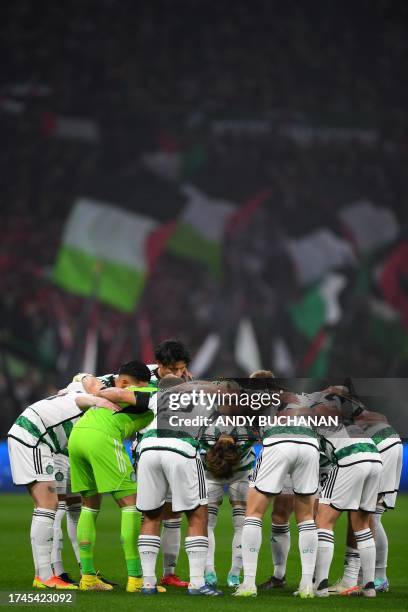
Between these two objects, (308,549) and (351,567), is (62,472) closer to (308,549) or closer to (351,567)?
(308,549)

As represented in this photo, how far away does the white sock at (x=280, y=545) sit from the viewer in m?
9.75

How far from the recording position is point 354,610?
8.34 m

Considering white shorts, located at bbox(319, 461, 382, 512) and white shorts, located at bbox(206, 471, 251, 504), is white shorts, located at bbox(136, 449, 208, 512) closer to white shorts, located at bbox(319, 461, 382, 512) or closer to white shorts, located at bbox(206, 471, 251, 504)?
white shorts, located at bbox(206, 471, 251, 504)

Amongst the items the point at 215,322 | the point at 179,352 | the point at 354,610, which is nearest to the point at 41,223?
the point at 215,322

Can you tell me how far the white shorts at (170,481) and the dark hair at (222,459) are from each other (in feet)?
1.74

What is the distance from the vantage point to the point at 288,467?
9.12m

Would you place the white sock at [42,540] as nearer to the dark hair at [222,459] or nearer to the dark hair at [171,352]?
the dark hair at [222,459]

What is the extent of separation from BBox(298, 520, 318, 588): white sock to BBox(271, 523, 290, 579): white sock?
2.33 feet

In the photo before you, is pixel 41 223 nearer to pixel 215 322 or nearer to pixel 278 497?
pixel 215 322

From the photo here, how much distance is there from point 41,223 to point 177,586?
68.6 ft

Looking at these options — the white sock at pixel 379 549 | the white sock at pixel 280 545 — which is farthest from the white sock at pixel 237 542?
the white sock at pixel 379 549

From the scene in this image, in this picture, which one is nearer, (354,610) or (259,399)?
(354,610)

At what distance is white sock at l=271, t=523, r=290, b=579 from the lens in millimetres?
9750

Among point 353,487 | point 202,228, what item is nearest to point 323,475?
point 353,487
